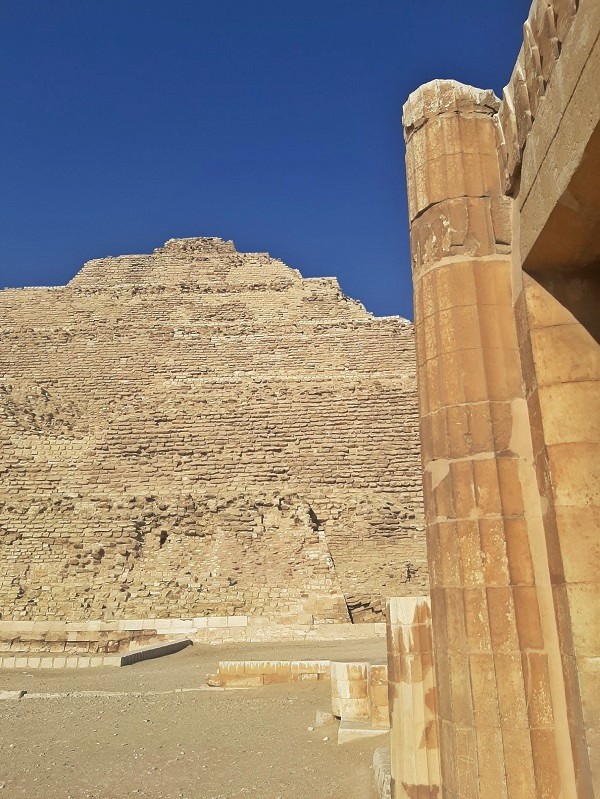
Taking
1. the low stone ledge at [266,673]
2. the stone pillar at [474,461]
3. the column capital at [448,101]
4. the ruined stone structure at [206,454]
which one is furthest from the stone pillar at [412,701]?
the ruined stone structure at [206,454]

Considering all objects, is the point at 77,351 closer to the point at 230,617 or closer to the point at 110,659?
the point at 230,617

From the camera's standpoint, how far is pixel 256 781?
435cm

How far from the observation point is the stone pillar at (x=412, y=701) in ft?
9.13

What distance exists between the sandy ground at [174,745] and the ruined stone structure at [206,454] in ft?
19.7

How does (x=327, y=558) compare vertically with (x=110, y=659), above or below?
above

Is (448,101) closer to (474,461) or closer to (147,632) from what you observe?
(474,461)

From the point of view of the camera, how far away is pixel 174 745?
206 inches

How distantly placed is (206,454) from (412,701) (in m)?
17.0

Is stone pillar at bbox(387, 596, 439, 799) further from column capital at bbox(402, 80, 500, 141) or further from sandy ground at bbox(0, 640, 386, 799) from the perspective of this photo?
column capital at bbox(402, 80, 500, 141)

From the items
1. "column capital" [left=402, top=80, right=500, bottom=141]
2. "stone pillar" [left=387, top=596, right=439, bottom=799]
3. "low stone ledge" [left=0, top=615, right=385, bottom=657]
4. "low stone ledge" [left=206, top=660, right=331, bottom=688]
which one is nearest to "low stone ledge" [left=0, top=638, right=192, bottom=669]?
"low stone ledge" [left=0, top=615, right=385, bottom=657]

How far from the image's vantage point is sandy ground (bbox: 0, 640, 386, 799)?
4211 millimetres

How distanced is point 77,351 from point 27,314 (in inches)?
194

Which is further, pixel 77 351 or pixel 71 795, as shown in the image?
pixel 77 351

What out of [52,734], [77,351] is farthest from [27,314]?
[52,734]
